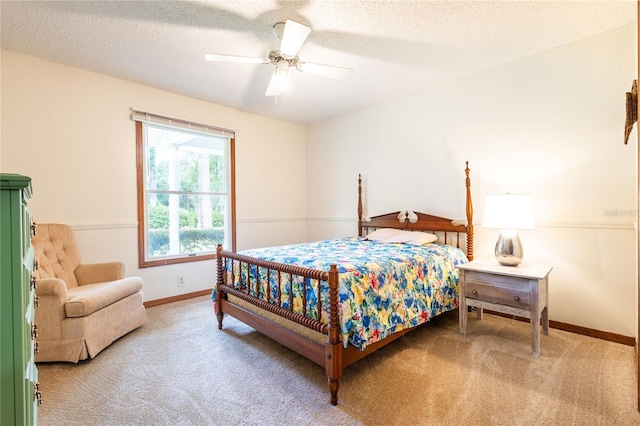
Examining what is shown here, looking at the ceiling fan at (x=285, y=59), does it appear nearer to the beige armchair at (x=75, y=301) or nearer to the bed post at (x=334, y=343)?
the bed post at (x=334, y=343)

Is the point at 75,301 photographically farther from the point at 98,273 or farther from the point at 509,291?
the point at 509,291

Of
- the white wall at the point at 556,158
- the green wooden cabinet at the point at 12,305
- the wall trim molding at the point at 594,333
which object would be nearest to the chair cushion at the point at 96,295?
the green wooden cabinet at the point at 12,305

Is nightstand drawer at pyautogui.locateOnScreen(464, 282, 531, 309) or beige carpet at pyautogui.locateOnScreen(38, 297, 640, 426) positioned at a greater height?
nightstand drawer at pyautogui.locateOnScreen(464, 282, 531, 309)

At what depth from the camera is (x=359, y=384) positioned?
1.89 meters

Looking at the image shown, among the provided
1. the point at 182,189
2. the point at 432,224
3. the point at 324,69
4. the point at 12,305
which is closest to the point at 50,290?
the point at 12,305

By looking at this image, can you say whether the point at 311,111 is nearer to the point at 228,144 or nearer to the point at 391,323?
the point at 228,144

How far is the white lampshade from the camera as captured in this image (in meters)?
2.41

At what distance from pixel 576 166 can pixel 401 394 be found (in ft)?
8.08

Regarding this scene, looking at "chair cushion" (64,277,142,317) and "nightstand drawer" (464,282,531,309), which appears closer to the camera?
"chair cushion" (64,277,142,317)

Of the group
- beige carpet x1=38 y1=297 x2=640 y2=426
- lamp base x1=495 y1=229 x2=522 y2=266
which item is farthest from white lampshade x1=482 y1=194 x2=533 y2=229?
beige carpet x1=38 y1=297 x2=640 y2=426

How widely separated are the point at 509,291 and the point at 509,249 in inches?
14.8

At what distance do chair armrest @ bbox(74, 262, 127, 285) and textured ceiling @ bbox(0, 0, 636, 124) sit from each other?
1.97 m

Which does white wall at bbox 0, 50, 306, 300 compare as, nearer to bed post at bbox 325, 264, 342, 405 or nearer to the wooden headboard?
the wooden headboard

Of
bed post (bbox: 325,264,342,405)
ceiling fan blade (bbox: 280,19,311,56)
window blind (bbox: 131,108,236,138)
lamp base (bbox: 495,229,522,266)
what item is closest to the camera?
bed post (bbox: 325,264,342,405)
